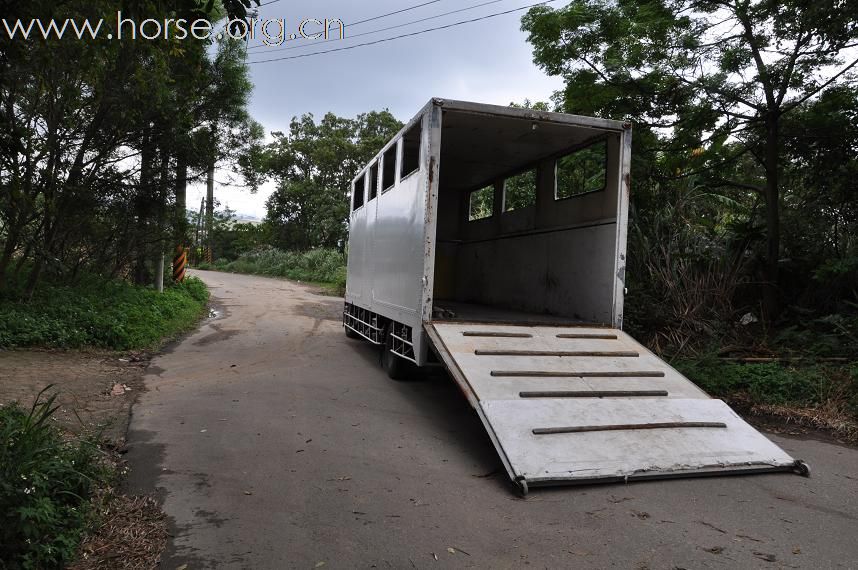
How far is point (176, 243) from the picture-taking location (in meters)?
12.7

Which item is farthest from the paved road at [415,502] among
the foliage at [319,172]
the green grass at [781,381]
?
the foliage at [319,172]

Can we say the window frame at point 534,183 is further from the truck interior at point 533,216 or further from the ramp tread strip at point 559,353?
the ramp tread strip at point 559,353

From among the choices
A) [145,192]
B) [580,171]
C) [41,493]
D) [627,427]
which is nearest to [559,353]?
[627,427]

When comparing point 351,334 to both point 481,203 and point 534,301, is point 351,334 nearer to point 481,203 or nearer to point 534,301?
point 481,203

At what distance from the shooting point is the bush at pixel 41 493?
280 cm

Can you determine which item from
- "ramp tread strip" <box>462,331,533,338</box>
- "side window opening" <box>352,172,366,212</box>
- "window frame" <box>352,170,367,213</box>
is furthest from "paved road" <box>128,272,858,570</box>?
"side window opening" <box>352,172,366,212</box>

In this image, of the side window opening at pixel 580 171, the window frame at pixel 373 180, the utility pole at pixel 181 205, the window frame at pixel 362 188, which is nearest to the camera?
the side window opening at pixel 580 171

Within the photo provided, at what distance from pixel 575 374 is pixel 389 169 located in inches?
170

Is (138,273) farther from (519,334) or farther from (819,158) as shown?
(819,158)

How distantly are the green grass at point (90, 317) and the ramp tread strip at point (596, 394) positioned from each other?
273 inches

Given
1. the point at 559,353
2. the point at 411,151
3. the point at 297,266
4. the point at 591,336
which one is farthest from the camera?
the point at 297,266

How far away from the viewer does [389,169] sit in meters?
8.52

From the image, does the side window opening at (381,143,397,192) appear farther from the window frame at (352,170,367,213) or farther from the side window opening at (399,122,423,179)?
the window frame at (352,170,367,213)

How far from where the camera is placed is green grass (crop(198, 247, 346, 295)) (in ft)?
86.0
